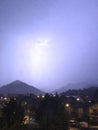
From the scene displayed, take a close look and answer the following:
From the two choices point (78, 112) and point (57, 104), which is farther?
point (78, 112)

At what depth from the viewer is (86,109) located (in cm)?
5650

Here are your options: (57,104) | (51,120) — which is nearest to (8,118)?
(51,120)

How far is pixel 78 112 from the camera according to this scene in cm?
5669

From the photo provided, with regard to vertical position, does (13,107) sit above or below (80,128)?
above

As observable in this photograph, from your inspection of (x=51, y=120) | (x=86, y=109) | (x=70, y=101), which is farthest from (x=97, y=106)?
(x=51, y=120)

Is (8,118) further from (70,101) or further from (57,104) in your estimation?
(70,101)

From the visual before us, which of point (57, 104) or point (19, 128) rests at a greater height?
point (57, 104)

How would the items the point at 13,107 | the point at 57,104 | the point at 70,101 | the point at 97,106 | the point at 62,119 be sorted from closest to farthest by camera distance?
the point at 62,119 → the point at 13,107 → the point at 57,104 → the point at 97,106 → the point at 70,101

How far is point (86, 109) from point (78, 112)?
1804mm

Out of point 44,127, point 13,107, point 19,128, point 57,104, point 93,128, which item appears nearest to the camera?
point 19,128

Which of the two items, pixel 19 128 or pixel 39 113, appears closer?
pixel 19 128

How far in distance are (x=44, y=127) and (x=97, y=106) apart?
36337mm

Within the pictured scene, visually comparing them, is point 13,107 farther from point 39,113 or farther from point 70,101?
point 70,101

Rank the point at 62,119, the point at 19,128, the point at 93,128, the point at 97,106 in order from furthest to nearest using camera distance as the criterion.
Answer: the point at 97,106
the point at 93,128
the point at 62,119
the point at 19,128
